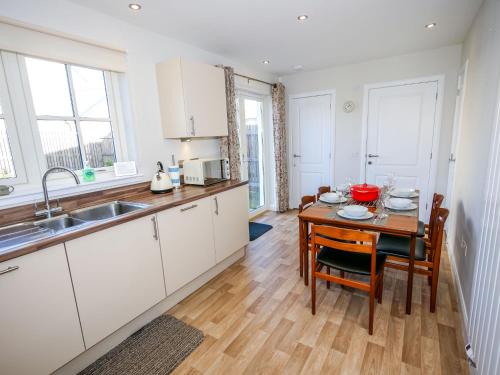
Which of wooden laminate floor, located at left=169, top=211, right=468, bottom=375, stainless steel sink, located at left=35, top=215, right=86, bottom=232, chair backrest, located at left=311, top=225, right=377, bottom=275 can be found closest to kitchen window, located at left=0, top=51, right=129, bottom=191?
stainless steel sink, located at left=35, top=215, right=86, bottom=232

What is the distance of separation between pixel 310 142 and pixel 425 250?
2822mm

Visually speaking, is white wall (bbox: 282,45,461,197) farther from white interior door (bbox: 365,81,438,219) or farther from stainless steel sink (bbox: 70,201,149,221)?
stainless steel sink (bbox: 70,201,149,221)

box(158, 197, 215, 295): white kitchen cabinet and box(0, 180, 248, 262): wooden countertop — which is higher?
box(0, 180, 248, 262): wooden countertop

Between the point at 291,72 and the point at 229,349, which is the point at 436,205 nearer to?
the point at 229,349

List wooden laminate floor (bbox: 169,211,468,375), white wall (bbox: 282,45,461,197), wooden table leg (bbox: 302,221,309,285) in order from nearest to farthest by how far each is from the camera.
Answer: wooden laminate floor (bbox: 169,211,468,375) → wooden table leg (bbox: 302,221,309,285) → white wall (bbox: 282,45,461,197)

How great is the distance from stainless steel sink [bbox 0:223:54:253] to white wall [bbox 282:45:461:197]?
13.2ft

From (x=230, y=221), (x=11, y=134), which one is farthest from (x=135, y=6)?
(x=230, y=221)

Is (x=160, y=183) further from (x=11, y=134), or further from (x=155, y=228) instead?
(x=11, y=134)

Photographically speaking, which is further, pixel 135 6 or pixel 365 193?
pixel 365 193

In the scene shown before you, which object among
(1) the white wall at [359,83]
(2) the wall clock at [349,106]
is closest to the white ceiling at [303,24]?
(1) the white wall at [359,83]

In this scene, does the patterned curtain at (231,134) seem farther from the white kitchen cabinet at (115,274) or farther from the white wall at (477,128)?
the white wall at (477,128)

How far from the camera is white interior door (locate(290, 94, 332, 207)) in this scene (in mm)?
4391

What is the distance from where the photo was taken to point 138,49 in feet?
8.00

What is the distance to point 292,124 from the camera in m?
4.70
